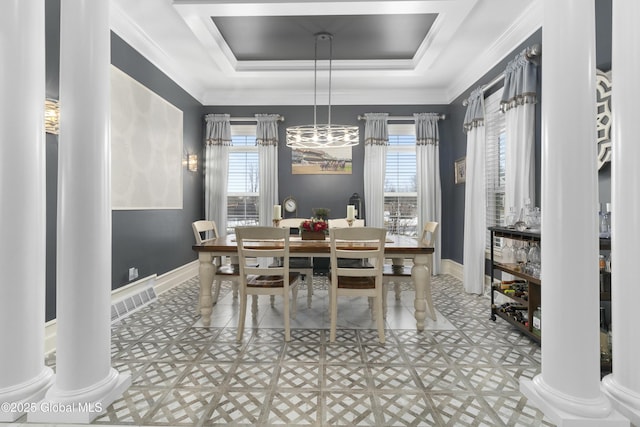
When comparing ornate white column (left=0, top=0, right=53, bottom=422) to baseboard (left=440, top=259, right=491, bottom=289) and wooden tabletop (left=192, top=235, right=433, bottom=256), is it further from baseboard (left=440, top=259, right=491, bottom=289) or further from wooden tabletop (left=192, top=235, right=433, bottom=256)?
baseboard (left=440, top=259, right=491, bottom=289)

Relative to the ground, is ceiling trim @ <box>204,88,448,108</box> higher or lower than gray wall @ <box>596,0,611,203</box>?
higher

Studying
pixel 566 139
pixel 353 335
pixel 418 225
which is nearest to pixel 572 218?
pixel 566 139

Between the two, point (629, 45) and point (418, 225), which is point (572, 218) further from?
point (418, 225)

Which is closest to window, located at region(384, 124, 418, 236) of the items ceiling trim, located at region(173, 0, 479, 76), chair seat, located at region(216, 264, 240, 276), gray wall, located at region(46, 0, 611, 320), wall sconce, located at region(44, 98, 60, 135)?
gray wall, located at region(46, 0, 611, 320)

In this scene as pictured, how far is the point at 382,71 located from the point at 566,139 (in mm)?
3541

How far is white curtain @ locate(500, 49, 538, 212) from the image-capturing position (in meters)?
3.24

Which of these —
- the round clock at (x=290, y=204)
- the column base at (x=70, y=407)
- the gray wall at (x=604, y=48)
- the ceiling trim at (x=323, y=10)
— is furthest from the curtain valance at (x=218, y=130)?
the gray wall at (x=604, y=48)

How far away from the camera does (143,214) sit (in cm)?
378

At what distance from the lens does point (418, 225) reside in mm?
5422

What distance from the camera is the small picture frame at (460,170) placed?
190 inches

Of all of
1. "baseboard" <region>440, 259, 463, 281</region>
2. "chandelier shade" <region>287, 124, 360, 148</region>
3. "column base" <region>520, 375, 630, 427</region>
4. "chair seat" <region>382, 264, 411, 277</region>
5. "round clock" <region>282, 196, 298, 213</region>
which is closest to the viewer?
"column base" <region>520, 375, 630, 427</region>

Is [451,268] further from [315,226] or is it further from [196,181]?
[196,181]

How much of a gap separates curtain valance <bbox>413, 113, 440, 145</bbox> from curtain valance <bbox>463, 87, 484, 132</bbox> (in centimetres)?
83

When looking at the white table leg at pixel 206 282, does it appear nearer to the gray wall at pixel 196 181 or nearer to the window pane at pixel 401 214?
the gray wall at pixel 196 181
